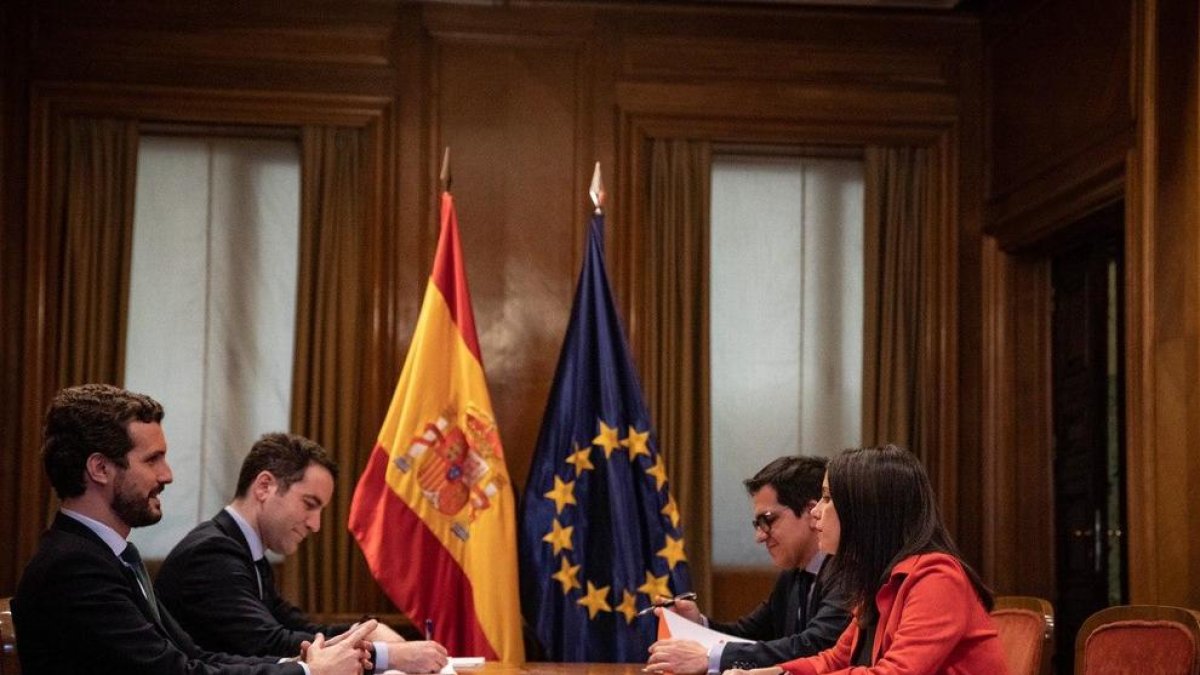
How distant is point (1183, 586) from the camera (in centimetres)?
484

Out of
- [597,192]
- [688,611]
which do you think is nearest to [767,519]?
[688,611]

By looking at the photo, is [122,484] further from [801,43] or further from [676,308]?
[801,43]

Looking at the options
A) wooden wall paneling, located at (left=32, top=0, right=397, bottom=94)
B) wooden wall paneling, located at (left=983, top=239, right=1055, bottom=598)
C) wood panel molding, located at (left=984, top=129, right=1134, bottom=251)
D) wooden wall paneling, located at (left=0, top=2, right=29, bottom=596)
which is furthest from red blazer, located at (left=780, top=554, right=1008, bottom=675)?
wooden wall paneling, located at (left=0, top=2, right=29, bottom=596)

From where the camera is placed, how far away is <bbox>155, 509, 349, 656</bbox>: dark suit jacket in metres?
4.21

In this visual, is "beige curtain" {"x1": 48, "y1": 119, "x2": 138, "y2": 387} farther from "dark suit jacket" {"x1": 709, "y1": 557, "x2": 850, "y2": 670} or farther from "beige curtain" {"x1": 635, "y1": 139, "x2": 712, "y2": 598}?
"dark suit jacket" {"x1": 709, "y1": 557, "x2": 850, "y2": 670}

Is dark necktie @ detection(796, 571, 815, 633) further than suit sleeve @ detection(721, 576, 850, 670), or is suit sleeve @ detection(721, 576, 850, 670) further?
dark necktie @ detection(796, 571, 815, 633)

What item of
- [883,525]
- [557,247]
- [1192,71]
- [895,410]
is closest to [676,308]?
[557,247]

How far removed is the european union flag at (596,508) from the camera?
5695 millimetres

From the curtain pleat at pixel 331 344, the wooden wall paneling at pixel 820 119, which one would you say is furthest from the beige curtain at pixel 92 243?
the wooden wall paneling at pixel 820 119

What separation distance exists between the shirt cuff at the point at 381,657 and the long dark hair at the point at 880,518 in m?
1.30

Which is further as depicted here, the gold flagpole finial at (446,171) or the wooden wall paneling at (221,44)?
the wooden wall paneling at (221,44)

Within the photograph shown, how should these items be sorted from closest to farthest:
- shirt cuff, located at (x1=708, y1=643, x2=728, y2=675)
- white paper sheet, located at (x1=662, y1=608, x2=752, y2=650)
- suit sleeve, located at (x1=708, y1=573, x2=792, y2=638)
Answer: shirt cuff, located at (x1=708, y1=643, x2=728, y2=675)
white paper sheet, located at (x1=662, y1=608, x2=752, y2=650)
suit sleeve, located at (x1=708, y1=573, x2=792, y2=638)

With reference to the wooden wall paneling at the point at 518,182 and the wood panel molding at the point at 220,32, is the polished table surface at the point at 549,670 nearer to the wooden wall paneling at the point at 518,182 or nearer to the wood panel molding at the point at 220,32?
the wooden wall paneling at the point at 518,182

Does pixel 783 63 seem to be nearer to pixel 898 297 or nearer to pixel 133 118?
pixel 898 297
